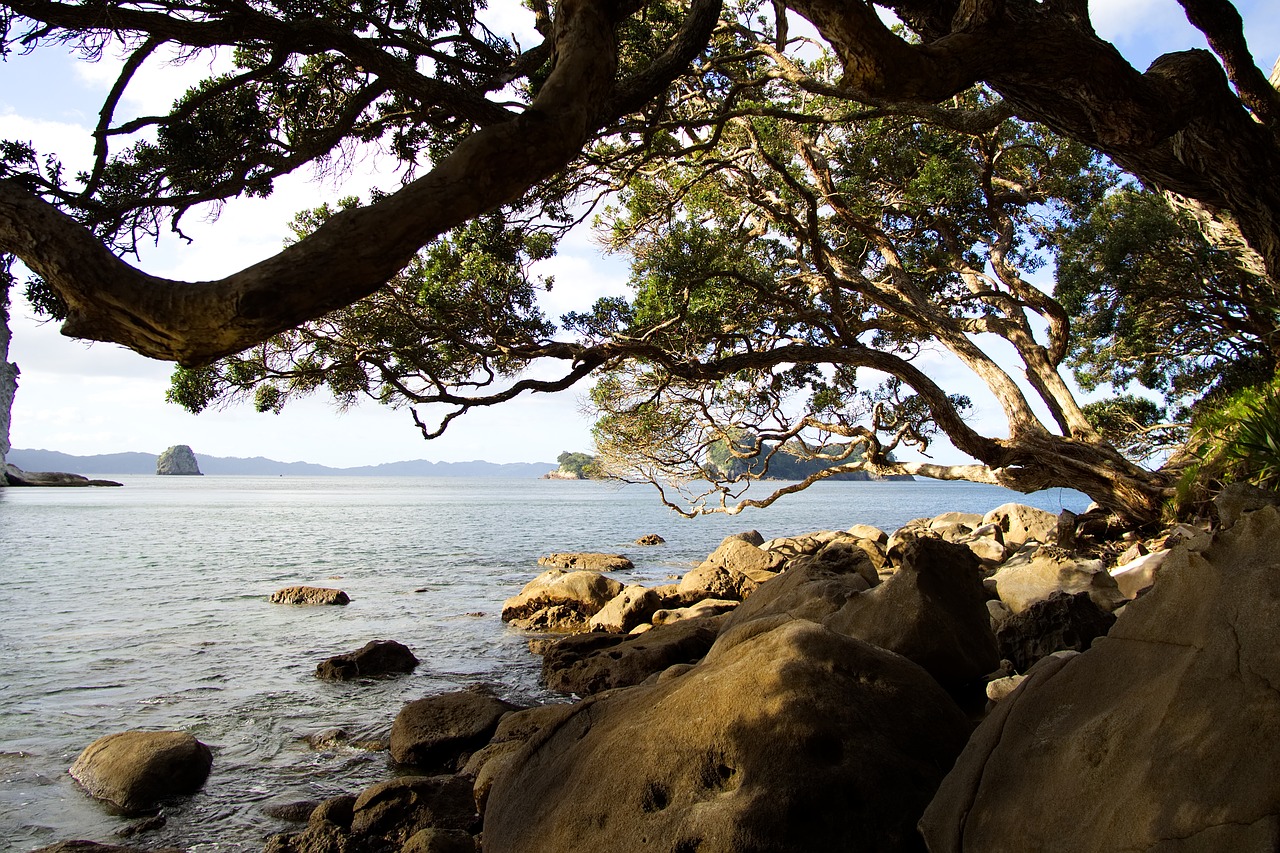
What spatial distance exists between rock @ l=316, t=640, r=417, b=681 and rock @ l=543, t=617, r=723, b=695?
80.5 inches

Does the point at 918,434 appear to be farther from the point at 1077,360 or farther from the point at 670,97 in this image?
the point at 1077,360

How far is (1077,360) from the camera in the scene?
63.1 ft

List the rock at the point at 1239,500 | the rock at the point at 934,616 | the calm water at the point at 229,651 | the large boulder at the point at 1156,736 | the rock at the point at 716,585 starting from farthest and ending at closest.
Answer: the rock at the point at 716,585 → the calm water at the point at 229,651 → the rock at the point at 934,616 → the rock at the point at 1239,500 → the large boulder at the point at 1156,736

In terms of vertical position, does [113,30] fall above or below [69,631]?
above

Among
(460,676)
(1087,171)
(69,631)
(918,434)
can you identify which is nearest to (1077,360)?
(1087,171)

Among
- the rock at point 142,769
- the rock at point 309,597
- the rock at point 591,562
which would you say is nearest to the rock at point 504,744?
the rock at point 142,769

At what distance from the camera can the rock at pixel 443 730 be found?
7172mm

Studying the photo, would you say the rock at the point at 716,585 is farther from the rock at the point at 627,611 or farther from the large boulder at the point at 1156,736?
the large boulder at the point at 1156,736

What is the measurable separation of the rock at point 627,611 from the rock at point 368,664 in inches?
122

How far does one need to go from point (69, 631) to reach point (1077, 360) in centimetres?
2209

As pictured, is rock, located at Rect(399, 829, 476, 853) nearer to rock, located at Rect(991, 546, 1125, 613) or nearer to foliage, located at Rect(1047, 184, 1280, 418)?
rock, located at Rect(991, 546, 1125, 613)

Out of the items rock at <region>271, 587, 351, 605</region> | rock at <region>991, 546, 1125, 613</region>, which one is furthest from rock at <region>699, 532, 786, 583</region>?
rock at <region>271, 587, 351, 605</region>

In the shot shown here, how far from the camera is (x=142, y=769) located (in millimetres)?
6586

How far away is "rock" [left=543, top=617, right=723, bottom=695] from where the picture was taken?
9047mm
